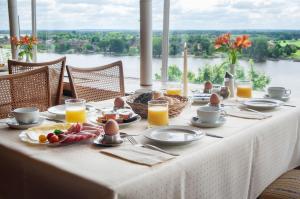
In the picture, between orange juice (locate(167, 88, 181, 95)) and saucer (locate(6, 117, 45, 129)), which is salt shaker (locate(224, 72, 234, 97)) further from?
saucer (locate(6, 117, 45, 129))

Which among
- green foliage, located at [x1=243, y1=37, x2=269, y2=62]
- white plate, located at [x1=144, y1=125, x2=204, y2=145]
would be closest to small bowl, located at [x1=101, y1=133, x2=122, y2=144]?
white plate, located at [x1=144, y1=125, x2=204, y2=145]

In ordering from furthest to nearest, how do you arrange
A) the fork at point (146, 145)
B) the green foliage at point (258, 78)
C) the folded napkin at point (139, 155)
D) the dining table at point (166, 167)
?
the green foliage at point (258, 78) → the fork at point (146, 145) → the folded napkin at point (139, 155) → the dining table at point (166, 167)

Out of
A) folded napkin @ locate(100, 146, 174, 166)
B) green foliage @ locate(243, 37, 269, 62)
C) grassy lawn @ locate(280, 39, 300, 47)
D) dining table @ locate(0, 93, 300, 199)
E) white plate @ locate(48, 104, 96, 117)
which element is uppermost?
grassy lawn @ locate(280, 39, 300, 47)

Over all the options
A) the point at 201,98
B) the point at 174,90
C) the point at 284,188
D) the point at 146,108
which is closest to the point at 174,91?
the point at 174,90

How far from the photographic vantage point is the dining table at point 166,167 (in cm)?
120

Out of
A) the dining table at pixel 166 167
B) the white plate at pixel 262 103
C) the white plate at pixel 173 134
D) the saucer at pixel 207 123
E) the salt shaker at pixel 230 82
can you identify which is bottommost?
the dining table at pixel 166 167

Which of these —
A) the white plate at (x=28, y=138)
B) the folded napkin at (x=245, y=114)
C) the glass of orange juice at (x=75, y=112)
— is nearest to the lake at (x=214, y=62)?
the folded napkin at (x=245, y=114)

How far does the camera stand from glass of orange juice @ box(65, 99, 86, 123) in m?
1.83

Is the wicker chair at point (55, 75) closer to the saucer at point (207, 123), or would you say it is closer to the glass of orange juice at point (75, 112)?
the glass of orange juice at point (75, 112)

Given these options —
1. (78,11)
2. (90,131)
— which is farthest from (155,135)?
(78,11)

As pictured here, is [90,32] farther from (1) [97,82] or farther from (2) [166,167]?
(2) [166,167]

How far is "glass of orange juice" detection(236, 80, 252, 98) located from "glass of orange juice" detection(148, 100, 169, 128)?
0.84m

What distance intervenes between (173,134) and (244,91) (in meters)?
0.97

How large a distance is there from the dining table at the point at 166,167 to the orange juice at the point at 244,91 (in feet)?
1.52
